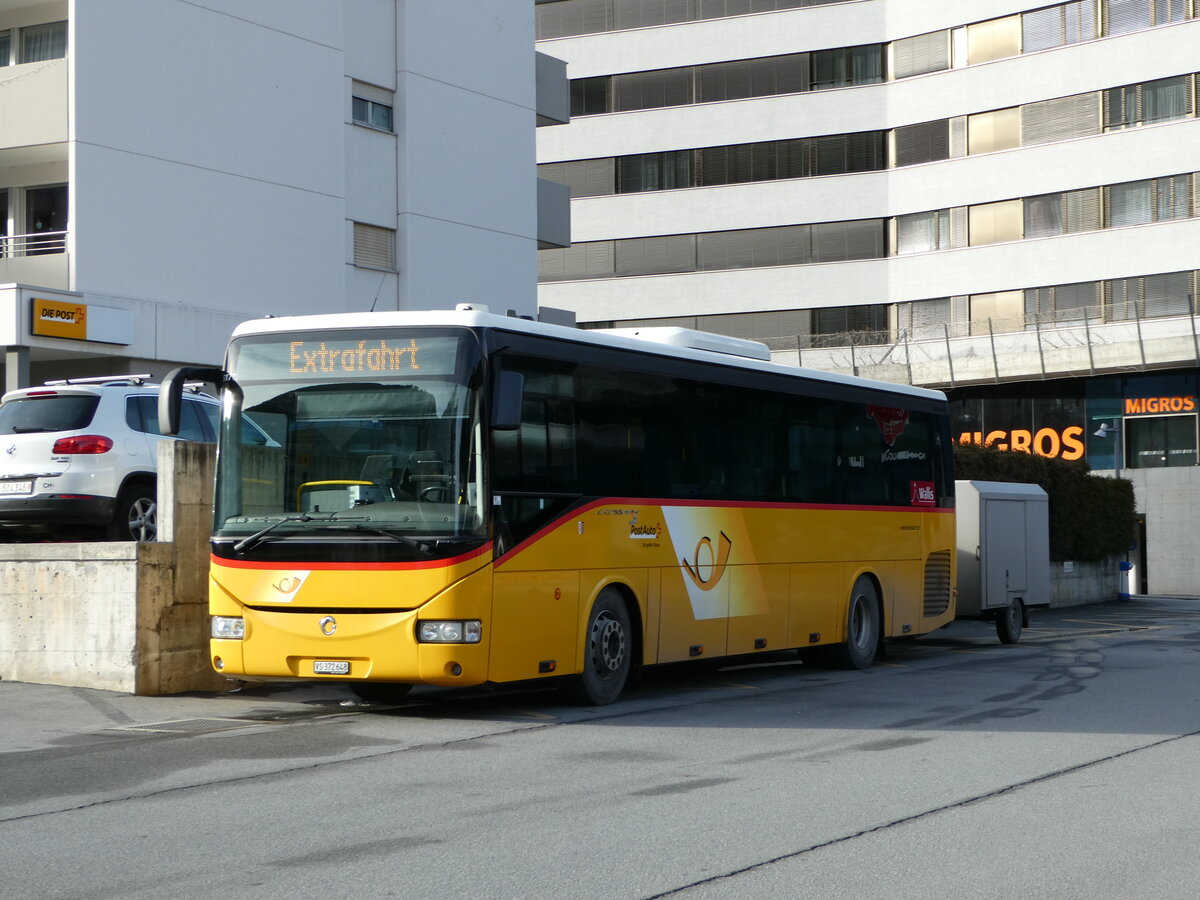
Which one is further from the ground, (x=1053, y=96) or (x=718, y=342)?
(x=1053, y=96)

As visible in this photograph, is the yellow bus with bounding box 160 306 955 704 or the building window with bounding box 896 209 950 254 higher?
the building window with bounding box 896 209 950 254

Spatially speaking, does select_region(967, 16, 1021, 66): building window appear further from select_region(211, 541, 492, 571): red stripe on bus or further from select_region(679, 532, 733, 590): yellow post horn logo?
select_region(211, 541, 492, 571): red stripe on bus

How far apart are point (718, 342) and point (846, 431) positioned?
8.02 ft

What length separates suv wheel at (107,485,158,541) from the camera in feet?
54.1

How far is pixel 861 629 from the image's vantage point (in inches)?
691

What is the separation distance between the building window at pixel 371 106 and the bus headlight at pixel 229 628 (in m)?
22.9

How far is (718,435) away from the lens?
47.9 ft

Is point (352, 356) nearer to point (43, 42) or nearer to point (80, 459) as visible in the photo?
point (80, 459)

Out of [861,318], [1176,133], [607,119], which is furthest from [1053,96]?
[607,119]

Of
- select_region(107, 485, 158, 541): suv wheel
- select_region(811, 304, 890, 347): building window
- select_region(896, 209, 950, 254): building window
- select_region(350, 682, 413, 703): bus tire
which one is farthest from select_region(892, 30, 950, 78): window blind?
select_region(350, 682, 413, 703): bus tire

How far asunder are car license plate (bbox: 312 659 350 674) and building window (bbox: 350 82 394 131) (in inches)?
925

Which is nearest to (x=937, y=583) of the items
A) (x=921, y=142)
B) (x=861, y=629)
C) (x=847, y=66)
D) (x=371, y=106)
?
(x=861, y=629)

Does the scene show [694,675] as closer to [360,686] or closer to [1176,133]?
[360,686]

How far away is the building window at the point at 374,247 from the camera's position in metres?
33.7
